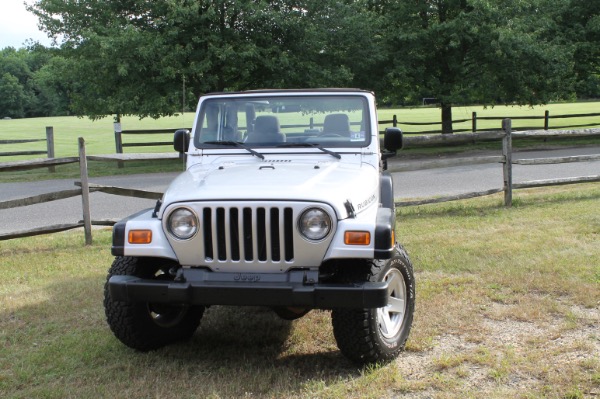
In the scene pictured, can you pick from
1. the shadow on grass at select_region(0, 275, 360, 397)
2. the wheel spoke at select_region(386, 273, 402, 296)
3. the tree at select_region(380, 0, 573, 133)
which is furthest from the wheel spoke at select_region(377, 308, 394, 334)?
the tree at select_region(380, 0, 573, 133)

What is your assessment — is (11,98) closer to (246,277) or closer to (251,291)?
(246,277)

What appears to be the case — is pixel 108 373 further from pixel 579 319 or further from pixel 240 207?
pixel 579 319

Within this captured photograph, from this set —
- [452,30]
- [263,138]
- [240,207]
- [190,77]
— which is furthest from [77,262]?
[452,30]

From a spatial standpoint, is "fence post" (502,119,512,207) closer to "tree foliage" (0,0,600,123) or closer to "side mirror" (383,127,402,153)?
"side mirror" (383,127,402,153)

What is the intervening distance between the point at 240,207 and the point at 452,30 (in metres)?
17.7

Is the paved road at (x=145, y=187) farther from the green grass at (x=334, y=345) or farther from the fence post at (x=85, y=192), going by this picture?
the green grass at (x=334, y=345)

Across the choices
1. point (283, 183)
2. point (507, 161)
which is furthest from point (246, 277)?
point (507, 161)

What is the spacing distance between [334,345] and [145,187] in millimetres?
10948

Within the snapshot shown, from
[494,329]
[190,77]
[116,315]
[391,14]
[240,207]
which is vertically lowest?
[494,329]

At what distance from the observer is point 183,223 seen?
4.36 m

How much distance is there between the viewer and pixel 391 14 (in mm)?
21672

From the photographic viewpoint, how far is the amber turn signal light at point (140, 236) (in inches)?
175

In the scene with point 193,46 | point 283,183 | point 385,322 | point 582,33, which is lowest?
point 385,322

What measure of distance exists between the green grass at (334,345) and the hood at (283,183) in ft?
3.70
